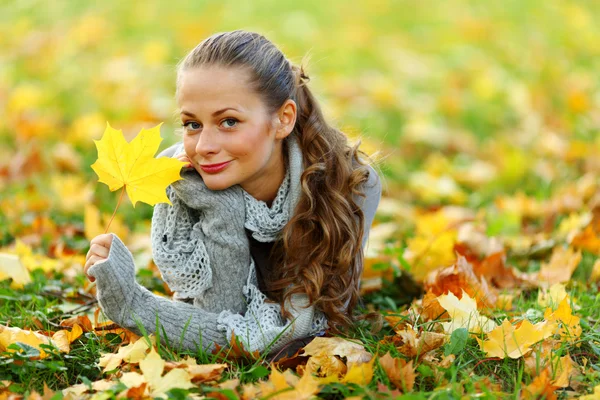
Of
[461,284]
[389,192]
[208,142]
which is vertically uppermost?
[208,142]

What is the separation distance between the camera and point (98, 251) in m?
2.22

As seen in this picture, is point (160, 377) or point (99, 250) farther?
point (99, 250)

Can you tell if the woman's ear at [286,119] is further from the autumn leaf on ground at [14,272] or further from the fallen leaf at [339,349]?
the autumn leaf on ground at [14,272]

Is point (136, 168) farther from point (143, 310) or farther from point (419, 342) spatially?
point (419, 342)

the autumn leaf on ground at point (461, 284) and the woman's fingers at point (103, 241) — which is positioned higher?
the woman's fingers at point (103, 241)

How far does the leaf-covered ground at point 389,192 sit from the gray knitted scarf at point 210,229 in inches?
9.1

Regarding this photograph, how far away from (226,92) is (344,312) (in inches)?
33.0

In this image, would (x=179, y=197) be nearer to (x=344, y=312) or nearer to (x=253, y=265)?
(x=253, y=265)

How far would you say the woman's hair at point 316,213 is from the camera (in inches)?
94.1

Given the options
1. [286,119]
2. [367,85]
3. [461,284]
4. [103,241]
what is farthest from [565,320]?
[367,85]

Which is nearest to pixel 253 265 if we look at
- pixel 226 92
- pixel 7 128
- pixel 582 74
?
pixel 226 92

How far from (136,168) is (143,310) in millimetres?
435

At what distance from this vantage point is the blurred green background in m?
4.36

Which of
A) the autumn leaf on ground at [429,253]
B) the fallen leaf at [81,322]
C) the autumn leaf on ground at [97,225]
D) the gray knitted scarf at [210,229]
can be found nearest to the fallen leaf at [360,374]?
the gray knitted scarf at [210,229]
